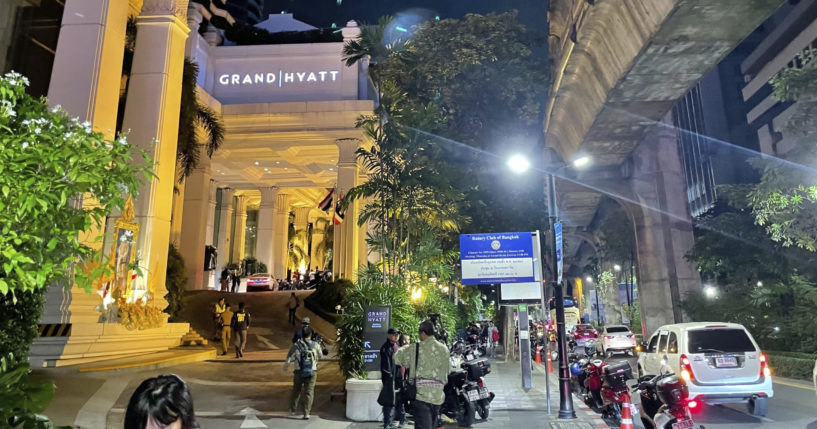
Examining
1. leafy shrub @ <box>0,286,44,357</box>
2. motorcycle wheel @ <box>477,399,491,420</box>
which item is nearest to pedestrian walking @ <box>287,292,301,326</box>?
motorcycle wheel @ <box>477,399,491,420</box>

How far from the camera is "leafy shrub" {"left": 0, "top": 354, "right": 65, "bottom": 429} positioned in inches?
112

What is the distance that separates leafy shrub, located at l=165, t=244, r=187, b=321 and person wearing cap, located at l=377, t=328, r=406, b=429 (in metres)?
13.0

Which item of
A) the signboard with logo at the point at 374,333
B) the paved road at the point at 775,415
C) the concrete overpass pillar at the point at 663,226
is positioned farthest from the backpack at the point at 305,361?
the concrete overpass pillar at the point at 663,226

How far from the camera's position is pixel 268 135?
104 feet

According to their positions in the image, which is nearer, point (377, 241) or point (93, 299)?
point (377, 241)

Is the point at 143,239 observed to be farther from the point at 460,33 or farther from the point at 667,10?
the point at 667,10

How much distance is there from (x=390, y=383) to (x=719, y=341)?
6.50 meters

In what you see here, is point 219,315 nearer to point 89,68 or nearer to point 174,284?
point 174,284

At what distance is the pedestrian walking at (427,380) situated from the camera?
5650 millimetres

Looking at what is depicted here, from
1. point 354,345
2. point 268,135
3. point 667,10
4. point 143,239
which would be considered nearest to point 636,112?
point 667,10

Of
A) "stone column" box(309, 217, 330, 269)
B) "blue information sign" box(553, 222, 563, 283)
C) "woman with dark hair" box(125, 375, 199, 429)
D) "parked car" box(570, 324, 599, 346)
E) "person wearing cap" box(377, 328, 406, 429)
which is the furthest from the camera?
"stone column" box(309, 217, 330, 269)

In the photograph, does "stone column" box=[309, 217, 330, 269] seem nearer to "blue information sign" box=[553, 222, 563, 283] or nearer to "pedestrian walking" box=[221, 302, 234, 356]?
"pedestrian walking" box=[221, 302, 234, 356]

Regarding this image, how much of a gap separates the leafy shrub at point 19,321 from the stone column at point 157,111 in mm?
9822

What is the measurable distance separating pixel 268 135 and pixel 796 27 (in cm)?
4012
